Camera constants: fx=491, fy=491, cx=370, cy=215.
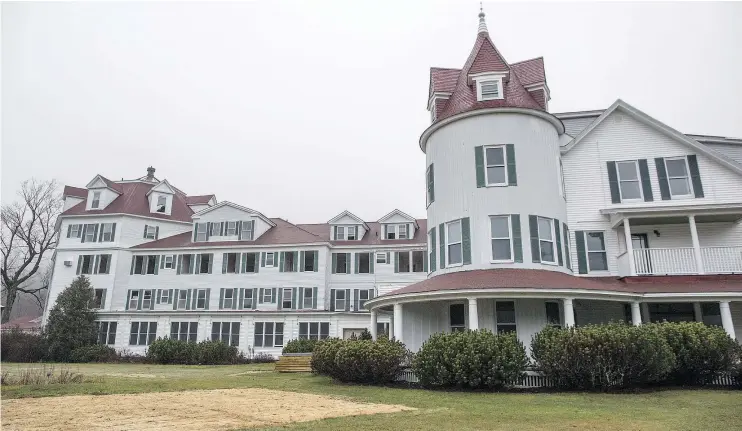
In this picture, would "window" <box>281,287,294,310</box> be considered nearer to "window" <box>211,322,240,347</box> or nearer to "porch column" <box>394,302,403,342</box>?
"window" <box>211,322,240,347</box>

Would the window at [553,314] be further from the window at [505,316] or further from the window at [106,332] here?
the window at [106,332]

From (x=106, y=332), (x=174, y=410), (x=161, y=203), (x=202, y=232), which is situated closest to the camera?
(x=174, y=410)

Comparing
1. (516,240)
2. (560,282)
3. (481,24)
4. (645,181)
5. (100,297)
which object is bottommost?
(560,282)

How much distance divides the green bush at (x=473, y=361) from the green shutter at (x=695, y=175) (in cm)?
1189

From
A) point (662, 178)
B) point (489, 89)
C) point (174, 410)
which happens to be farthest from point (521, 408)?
point (662, 178)

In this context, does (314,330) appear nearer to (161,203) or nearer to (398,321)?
(398,321)

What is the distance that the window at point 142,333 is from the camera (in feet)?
122

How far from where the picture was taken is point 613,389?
565 inches

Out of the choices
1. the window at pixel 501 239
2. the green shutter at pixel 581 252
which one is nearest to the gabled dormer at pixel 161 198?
the window at pixel 501 239

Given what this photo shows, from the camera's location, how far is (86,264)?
39.8 meters

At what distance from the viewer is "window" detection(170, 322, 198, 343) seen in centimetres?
3675

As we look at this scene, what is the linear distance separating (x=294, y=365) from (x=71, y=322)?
69.3ft

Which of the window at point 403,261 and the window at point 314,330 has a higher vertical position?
the window at point 403,261

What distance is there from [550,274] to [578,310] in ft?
8.95
